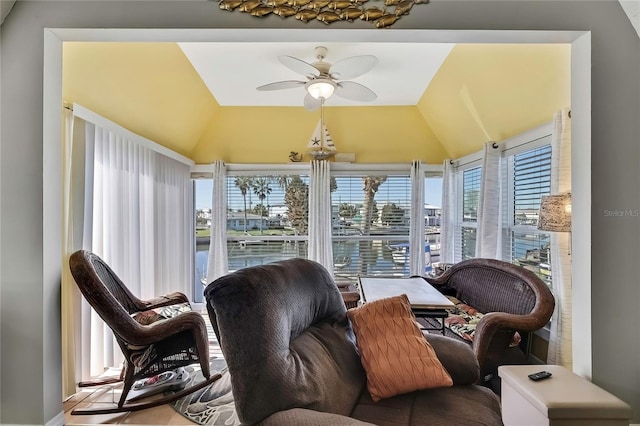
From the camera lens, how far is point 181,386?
89.3 inches

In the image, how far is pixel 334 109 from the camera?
387 centimetres

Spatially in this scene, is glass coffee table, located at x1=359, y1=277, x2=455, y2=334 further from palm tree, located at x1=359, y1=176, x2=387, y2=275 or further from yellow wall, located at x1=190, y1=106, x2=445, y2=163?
yellow wall, located at x1=190, y1=106, x2=445, y2=163

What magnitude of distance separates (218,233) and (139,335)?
2191 mm

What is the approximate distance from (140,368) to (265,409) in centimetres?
140

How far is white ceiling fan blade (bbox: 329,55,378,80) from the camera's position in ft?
6.89

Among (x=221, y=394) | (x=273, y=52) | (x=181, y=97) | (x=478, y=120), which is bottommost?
(x=221, y=394)

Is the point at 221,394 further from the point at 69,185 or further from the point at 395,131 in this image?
the point at 395,131

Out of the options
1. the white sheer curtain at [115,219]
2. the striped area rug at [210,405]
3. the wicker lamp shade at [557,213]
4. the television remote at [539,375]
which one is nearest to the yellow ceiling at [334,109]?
the white sheer curtain at [115,219]

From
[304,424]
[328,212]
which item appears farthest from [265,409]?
[328,212]

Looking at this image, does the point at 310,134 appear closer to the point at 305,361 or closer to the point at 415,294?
the point at 415,294

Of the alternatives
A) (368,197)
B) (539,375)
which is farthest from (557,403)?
(368,197)

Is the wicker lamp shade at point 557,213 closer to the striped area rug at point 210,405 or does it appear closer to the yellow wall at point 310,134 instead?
the yellow wall at point 310,134

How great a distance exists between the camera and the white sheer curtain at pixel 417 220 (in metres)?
3.92

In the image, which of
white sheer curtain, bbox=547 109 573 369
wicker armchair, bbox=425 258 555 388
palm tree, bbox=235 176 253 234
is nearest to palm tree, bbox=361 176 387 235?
wicker armchair, bbox=425 258 555 388
